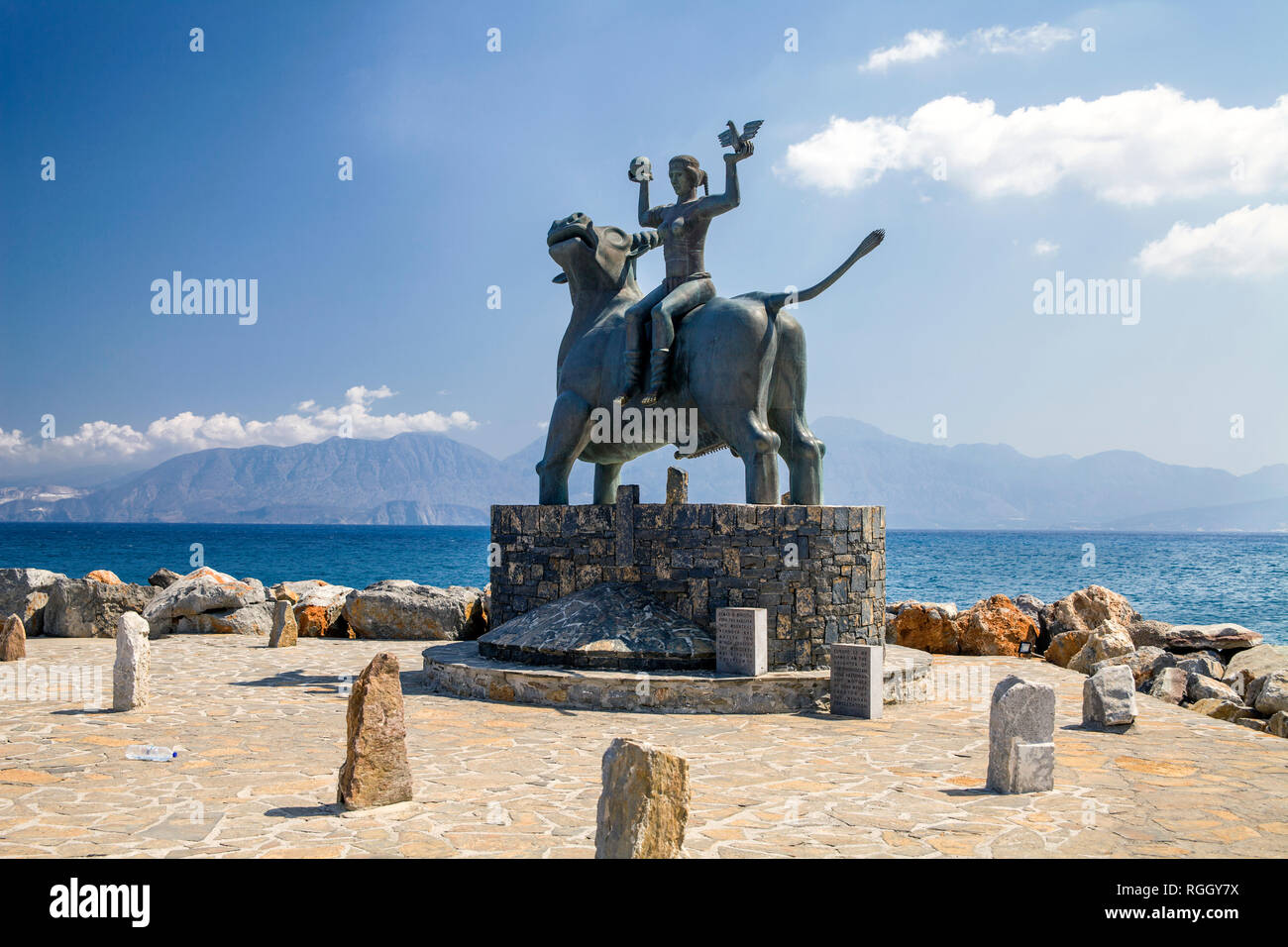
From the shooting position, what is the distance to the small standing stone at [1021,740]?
6.72m

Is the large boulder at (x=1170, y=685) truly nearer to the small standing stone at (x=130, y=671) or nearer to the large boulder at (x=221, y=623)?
the small standing stone at (x=130, y=671)

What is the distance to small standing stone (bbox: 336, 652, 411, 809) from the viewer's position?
6062 mm

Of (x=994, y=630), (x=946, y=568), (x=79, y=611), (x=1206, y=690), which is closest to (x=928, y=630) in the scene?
(x=994, y=630)

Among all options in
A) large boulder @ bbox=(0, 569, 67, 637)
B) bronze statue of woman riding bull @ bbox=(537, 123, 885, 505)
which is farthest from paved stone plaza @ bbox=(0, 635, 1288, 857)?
large boulder @ bbox=(0, 569, 67, 637)

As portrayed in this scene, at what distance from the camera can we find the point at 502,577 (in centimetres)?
1244

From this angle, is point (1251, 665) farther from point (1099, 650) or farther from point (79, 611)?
point (79, 611)

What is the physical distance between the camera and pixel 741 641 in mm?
9922

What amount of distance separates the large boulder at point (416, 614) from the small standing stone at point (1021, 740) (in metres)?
10.7

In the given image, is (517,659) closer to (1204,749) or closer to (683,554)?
(683,554)

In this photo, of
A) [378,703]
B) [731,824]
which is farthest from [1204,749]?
[378,703]

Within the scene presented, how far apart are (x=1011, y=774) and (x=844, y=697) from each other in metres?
3.08

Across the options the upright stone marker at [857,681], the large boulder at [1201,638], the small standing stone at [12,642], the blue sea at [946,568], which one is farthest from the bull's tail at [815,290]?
the blue sea at [946,568]

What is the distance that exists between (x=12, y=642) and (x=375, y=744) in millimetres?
9565

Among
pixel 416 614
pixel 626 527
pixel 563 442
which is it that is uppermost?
pixel 563 442
